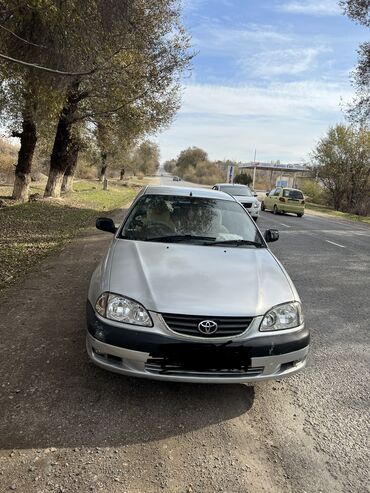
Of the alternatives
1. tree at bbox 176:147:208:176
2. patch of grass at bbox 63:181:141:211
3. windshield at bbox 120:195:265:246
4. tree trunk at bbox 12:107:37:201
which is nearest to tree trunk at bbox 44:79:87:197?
patch of grass at bbox 63:181:141:211

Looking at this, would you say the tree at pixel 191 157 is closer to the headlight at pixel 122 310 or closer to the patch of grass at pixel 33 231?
the patch of grass at pixel 33 231

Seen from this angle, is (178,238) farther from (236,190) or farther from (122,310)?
(236,190)

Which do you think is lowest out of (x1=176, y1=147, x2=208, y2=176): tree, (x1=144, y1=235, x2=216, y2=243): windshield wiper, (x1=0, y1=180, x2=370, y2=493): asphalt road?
(x1=0, y1=180, x2=370, y2=493): asphalt road

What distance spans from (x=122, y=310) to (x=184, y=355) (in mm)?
578

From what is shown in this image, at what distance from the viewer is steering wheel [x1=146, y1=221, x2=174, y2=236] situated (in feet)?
15.5

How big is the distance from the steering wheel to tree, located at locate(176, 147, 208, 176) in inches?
5359

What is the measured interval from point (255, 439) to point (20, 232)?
905cm

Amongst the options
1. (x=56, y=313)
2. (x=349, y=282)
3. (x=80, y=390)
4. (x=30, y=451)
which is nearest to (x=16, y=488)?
(x=30, y=451)

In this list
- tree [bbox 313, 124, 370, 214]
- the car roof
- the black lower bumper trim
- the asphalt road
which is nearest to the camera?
the asphalt road

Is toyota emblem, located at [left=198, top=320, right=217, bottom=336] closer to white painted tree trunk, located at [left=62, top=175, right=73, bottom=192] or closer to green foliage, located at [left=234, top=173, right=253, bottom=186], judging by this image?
white painted tree trunk, located at [left=62, top=175, right=73, bottom=192]

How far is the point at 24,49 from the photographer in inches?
323

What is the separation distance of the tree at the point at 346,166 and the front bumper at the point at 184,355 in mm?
36346

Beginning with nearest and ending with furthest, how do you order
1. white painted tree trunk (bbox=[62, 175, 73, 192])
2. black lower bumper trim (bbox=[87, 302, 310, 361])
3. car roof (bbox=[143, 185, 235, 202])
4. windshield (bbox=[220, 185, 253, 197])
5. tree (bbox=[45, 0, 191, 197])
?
black lower bumper trim (bbox=[87, 302, 310, 361])
car roof (bbox=[143, 185, 235, 202])
tree (bbox=[45, 0, 191, 197])
windshield (bbox=[220, 185, 253, 197])
white painted tree trunk (bbox=[62, 175, 73, 192])

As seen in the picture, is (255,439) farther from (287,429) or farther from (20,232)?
Result: (20,232)
